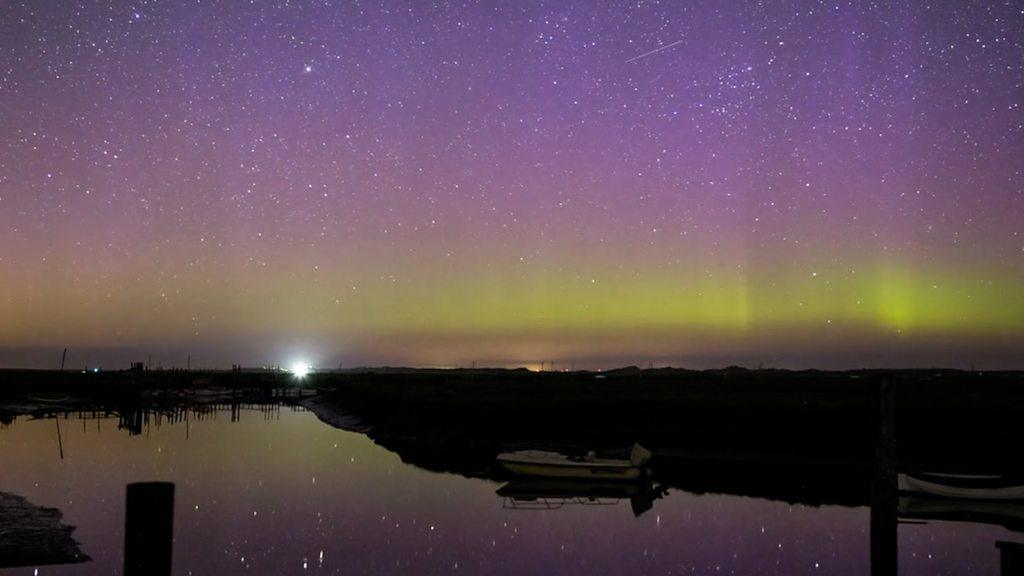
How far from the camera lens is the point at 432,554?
20.1 m

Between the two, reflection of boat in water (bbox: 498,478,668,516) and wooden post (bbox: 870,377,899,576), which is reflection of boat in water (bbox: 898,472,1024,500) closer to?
reflection of boat in water (bbox: 498,478,668,516)

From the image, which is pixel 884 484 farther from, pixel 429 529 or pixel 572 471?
pixel 572 471

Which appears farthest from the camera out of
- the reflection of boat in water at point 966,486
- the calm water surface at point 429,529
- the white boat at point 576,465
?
the white boat at point 576,465

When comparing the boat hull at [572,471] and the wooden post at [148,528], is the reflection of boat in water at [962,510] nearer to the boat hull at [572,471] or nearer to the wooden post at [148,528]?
the boat hull at [572,471]

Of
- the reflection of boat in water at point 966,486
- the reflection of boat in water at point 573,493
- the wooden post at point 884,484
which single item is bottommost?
the reflection of boat in water at point 573,493

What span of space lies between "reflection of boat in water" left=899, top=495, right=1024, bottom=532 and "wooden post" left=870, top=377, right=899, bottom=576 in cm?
1417

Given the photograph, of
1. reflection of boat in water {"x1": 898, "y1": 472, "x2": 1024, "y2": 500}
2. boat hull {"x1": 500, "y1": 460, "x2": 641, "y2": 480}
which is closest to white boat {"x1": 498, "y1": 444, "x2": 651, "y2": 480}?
boat hull {"x1": 500, "y1": 460, "x2": 641, "y2": 480}

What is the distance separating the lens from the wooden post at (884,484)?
11.9m

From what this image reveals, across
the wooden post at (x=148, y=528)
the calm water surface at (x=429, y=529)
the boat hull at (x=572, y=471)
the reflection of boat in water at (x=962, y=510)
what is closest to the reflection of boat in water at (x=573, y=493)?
the boat hull at (x=572, y=471)

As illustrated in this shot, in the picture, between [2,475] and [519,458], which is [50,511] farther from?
[519,458]

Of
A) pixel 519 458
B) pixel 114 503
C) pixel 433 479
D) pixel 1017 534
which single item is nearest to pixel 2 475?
pixel 114 503

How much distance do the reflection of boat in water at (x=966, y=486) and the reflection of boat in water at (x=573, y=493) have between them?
8.43m

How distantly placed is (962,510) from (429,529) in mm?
17094

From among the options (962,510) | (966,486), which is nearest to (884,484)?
(962,510)
